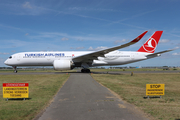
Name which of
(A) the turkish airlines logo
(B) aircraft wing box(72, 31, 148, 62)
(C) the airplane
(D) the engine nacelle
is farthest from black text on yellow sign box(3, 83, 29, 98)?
(A) the turkish airlines logo

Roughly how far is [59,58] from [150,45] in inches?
661

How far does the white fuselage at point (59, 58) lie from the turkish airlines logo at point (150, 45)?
1346 millimetres

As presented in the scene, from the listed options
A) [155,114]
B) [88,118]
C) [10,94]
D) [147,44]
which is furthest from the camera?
[147,44]

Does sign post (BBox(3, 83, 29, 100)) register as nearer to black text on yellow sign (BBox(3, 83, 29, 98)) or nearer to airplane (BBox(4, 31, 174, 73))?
black text on yellow sign (BBox(3, 83, 29, 98))

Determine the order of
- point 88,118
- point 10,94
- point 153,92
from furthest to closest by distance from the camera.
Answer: point 153,92
point 10,94
point 88,118

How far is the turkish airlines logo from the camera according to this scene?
29.1m

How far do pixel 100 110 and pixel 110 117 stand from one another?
844mm

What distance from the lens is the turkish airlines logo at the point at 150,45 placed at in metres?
29.1

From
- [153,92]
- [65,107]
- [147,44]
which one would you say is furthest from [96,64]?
[65,107]

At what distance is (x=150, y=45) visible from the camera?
1153 inches

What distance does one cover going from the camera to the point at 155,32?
28828 mm

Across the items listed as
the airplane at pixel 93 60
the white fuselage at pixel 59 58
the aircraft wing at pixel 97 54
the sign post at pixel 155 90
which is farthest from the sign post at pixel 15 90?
the white fuselage at pixel 59 58

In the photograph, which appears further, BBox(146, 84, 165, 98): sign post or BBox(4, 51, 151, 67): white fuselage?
BBox(4, 51, 151, 67): white fuselage

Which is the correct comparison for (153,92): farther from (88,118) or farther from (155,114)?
(88,118)
